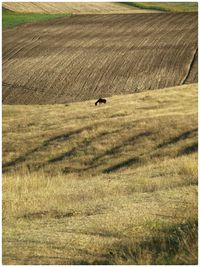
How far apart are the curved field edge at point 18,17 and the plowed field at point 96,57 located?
396cm

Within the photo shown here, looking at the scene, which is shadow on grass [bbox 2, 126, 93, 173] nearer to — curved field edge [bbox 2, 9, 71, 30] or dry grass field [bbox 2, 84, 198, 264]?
dry grass field [bbox 2, 84, 198, 264]

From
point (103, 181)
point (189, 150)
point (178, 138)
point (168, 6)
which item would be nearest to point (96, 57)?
point (178, 138)

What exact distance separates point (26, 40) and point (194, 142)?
171 ft

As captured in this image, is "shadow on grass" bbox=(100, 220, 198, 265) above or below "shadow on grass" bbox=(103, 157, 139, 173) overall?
above

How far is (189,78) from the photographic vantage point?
58.7m

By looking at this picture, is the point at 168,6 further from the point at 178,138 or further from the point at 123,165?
the point at 123,165

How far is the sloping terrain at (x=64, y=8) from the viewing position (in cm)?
10481

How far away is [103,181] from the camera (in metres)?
24.6

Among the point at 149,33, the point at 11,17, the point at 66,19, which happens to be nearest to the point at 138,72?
the point at 149,33

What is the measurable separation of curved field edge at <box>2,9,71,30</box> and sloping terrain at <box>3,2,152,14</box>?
9.32 ft

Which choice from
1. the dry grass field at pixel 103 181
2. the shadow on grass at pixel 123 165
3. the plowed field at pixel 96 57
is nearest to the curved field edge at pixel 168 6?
the plowed field at pixel 96 57

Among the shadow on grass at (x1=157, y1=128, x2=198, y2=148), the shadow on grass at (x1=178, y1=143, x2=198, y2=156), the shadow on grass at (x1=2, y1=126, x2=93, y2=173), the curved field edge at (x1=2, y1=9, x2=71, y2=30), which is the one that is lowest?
the curved field edge at (x1=2, y1=9, x2=71, y2=30)

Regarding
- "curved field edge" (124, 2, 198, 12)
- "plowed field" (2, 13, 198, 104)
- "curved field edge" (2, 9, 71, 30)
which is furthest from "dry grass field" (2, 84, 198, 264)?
"curved field edge" (124, 2, 198, 12)

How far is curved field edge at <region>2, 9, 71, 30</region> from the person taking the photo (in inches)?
3681
